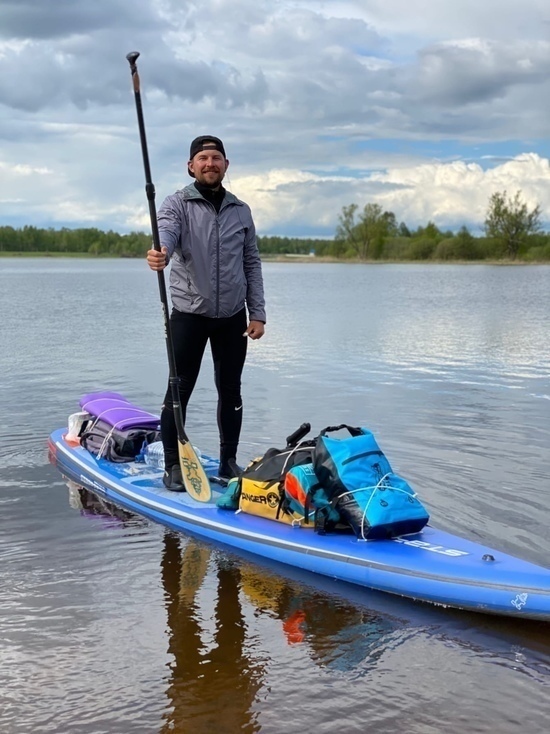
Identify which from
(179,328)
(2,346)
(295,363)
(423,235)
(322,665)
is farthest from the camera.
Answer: (423,235)

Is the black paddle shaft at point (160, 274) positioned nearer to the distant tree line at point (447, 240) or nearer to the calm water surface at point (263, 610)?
the calm water surface at point (263, 610)

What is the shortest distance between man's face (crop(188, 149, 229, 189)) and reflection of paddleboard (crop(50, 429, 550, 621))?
2445 mm

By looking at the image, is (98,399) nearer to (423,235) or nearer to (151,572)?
(151,572)

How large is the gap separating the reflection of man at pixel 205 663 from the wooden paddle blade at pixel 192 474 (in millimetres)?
866

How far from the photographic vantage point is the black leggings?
6.34 m

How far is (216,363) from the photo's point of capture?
21.7ft

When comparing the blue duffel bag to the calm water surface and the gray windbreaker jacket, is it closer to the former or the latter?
the calm water surface

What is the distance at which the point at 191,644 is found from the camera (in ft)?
14.4

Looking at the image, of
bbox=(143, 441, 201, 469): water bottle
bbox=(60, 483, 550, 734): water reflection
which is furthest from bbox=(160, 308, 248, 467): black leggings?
bbox=(60, 483, 550, 734): water reflection

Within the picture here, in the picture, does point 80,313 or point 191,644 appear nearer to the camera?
point 191,644

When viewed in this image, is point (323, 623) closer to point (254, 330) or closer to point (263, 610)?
point (263, 610)

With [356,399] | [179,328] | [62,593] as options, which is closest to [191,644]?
[62,593]

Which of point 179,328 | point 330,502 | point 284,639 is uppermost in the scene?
point 179,328

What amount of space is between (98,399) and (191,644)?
4.50 meters
